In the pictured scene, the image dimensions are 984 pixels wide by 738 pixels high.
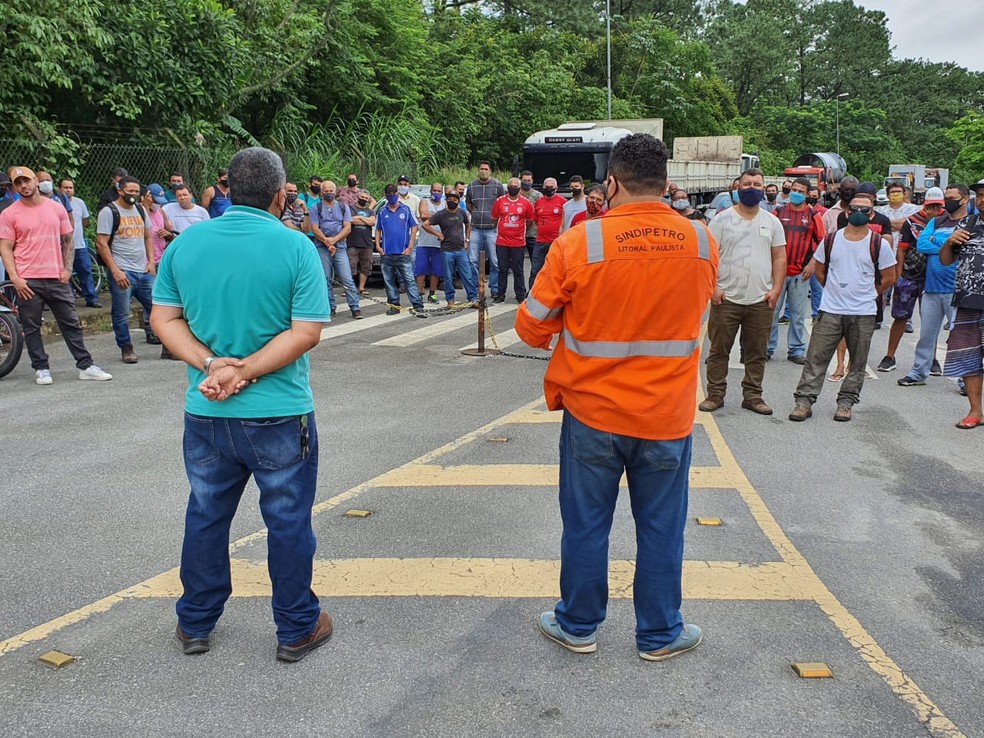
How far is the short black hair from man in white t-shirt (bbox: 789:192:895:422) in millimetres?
4627

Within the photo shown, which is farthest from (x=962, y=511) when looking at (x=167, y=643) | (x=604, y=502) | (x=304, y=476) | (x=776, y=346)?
(x=776, y=346)

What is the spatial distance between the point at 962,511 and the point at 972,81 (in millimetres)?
85763

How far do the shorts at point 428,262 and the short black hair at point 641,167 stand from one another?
11373mm

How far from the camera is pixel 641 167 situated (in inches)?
136

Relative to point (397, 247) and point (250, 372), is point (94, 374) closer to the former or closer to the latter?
point (397, 247)

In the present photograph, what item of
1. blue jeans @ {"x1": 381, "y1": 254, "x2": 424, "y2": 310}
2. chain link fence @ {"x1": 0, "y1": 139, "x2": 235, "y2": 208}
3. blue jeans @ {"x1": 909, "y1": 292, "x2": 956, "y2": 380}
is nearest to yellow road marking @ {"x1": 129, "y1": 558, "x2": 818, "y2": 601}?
blue jeans @ {"x1": 909, "y1": 292, "x2": 956, "y2": 380}

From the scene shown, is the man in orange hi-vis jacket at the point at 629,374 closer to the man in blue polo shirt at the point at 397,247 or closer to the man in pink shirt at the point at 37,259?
the man in pink shirt at the point at 37,259

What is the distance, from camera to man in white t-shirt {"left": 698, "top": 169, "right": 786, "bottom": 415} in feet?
25.0

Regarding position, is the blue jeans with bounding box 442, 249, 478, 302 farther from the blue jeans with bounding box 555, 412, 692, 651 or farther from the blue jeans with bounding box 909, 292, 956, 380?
the blue jeans with bounding box 555, 412, 692, 651

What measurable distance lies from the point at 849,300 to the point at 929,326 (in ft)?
6.67

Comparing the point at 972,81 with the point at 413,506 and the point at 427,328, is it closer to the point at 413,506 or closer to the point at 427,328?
the point at 427,328

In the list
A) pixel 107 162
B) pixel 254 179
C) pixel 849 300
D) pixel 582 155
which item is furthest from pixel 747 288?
pixel 582 155

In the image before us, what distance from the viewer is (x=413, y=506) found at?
5324mm

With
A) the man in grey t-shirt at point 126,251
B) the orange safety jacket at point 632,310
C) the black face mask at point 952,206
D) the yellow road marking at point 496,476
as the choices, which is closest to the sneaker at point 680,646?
the orange safety jacket at point 632,310
